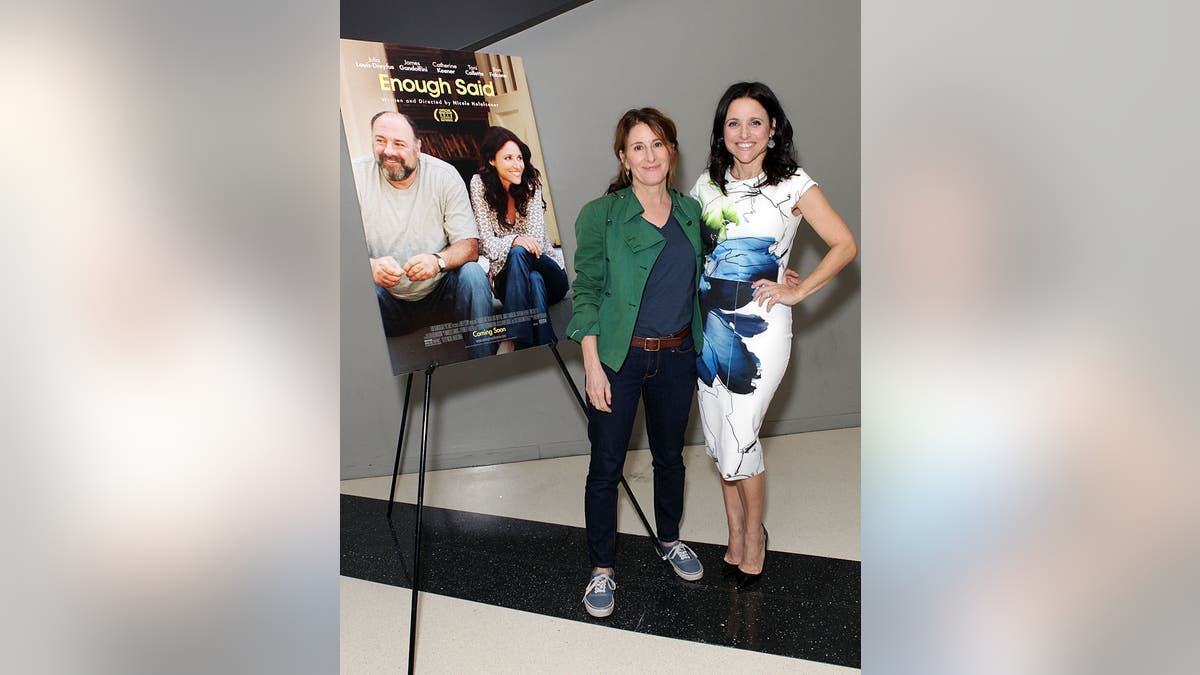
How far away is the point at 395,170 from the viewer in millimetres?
2264

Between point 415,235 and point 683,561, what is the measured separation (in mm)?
1344

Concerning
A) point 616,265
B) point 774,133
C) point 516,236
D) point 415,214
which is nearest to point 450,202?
point 415,214

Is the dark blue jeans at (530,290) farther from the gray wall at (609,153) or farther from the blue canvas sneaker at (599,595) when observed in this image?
the gray wall at (609,153)

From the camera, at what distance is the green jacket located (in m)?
2.28

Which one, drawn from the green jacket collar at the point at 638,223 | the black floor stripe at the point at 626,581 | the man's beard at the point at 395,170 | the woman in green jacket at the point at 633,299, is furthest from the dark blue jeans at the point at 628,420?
the man's beard at the point at 395,170

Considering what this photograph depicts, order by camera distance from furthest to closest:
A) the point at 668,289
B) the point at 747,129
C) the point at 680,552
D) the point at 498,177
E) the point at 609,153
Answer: the point at 609,153
the point at 680,552
the point at 498,177
the point at 668,289
the point at 747,129

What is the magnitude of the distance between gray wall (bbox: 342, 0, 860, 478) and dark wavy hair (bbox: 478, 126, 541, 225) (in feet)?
3.59

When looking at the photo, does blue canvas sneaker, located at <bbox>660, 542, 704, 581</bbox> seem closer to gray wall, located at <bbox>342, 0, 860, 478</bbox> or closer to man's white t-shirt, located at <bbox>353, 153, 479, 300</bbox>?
man's white t-shirt, located at <bbox>353, 153, 479, 300</bbox>

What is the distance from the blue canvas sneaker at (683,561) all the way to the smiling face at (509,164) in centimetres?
131

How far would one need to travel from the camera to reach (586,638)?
2.20m

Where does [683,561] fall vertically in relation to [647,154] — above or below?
below

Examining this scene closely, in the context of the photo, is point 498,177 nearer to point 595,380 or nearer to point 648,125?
point 648,125
